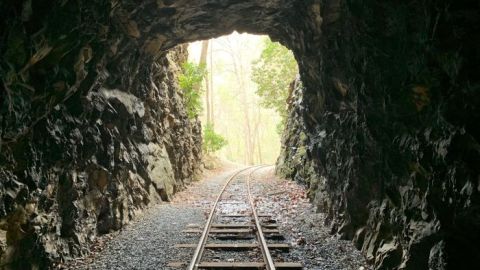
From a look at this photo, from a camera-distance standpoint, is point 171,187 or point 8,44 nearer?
point 8,44

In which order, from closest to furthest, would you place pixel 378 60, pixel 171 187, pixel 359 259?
pixel 378 60 → pixel 359 259 → pixel 171 187

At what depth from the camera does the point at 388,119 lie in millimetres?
6852

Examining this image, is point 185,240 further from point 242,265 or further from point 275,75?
point 275,75

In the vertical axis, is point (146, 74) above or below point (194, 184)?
above

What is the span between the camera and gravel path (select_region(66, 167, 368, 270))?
7633mm

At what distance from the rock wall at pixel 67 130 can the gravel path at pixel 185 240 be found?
588 mm

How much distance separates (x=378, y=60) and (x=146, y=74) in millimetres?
9562

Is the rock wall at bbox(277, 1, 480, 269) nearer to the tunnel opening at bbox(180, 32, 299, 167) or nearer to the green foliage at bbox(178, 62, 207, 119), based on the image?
the tunnel opening at bbox(180, 32, 299, 167)

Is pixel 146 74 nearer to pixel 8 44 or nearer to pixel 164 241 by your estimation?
pixel 164 241

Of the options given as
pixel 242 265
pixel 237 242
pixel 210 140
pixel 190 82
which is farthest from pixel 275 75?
pixel 242 265

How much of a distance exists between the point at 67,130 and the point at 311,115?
8.07 metres

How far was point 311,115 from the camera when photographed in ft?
44.3

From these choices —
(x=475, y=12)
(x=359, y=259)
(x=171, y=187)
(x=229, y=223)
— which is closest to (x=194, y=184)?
(x=171, y=187)

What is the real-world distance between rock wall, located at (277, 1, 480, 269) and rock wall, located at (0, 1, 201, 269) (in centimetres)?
521
